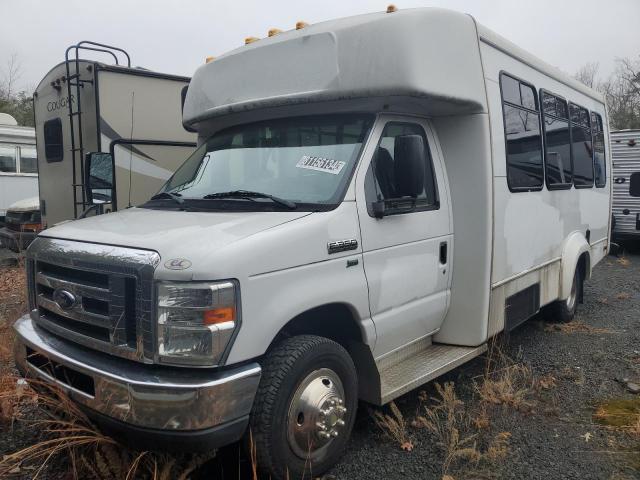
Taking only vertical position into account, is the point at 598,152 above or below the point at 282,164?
above

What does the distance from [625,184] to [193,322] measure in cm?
1195

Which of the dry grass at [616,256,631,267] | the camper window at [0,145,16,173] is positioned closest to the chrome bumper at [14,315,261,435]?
the dry grass at [616,256,631,267]

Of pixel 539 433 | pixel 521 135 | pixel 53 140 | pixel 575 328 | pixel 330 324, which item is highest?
pixel 53 140

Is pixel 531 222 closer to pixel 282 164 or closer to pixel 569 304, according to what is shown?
pixel 569 304

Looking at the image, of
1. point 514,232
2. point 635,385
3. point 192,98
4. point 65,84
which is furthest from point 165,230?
point 65,84

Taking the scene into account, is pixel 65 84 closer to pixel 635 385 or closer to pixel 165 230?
pixel 165 230

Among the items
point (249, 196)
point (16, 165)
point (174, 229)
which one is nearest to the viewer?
point (174, 229)

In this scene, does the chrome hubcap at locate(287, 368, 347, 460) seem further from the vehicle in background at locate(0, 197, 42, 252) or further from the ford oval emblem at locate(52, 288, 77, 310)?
the vehicle in background at locate(0, 197, 42, 252)

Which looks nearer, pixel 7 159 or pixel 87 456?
pixel 87 456

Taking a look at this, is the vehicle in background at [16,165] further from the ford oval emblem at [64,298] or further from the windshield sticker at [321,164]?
the windshield sticker at [321,164]

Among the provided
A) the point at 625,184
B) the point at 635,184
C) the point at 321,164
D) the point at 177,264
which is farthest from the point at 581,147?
the point at 625,184

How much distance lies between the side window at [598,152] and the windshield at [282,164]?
4844 millimetres

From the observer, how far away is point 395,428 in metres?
3.71

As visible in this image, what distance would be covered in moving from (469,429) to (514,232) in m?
1.81
